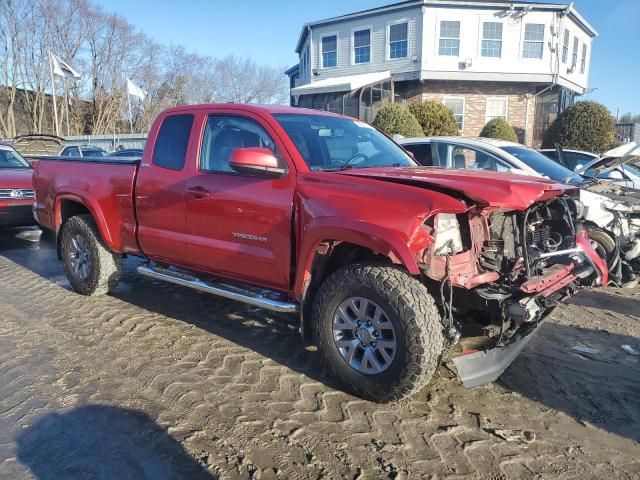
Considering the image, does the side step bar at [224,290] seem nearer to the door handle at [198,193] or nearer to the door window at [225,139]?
the door handle at [198,193]

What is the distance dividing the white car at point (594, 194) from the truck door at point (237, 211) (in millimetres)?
3151

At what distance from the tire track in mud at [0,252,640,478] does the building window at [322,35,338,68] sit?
23.4 meters

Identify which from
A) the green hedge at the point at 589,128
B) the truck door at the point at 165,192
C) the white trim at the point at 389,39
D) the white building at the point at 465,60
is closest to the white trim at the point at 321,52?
the white building at the point at 465,60

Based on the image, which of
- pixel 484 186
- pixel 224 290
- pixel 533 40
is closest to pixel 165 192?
pixel 224 290

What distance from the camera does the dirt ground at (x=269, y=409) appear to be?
110 inches

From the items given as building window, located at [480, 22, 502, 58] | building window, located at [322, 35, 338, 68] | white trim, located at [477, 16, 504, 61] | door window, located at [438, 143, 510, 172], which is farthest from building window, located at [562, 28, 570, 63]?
door window, located at [438, 143, 510, 172]

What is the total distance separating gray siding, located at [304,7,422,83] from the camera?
76.6 ft

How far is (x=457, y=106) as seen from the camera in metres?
24.4

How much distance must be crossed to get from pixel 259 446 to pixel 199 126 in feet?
9.18

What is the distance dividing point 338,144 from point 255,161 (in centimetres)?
102

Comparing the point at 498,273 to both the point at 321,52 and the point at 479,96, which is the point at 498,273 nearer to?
the point at 479,96

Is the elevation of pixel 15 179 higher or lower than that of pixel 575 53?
lower

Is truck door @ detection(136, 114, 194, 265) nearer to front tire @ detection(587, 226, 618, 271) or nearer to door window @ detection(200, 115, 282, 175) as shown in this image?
door window @ detection(200, 115, 282, 175)

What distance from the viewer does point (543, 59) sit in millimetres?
23734
